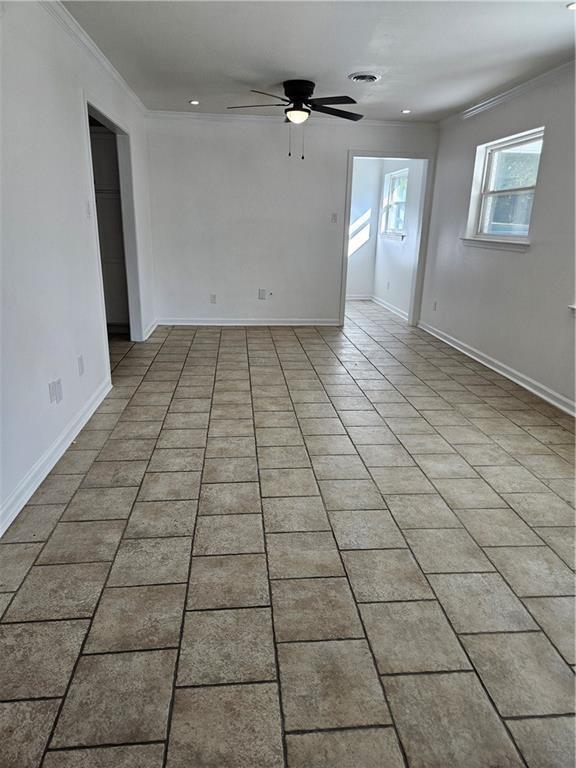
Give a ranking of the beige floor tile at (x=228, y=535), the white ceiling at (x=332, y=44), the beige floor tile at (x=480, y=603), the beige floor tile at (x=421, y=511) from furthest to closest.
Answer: the white ceiling at (x=332, y=44), the beige floor tile at (x=421, y=511), the beige floor tile at (x=228, y=535), the beige floor tile at (x=480, y=603)

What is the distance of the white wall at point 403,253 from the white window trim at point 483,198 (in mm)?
1140

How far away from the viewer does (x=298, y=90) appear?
416 cm

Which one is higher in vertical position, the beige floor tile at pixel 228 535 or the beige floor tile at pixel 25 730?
the beige floor tile at pixel 228 535

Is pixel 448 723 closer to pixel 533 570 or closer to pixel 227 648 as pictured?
pixel 227 648

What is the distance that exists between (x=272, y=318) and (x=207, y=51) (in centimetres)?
328

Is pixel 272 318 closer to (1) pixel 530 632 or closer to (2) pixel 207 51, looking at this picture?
(2) pixel 207 51

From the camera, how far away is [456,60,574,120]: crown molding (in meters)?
3.59

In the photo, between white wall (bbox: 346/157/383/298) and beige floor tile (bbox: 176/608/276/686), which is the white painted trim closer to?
white wall (bbox: 346/157/383/298)

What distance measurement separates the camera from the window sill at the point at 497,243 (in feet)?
13.5

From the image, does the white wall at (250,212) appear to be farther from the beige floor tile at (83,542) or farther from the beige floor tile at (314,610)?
the beige floor tile at (314,610)

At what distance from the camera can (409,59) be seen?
356 cm

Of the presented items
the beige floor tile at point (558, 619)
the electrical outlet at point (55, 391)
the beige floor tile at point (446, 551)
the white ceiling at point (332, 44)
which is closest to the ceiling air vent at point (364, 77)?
the white ceiling at point (332, 44)

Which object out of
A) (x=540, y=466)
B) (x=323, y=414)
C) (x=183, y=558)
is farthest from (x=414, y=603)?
(x=323, y=414)

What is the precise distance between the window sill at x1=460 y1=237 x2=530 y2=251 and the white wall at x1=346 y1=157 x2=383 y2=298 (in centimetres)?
302
